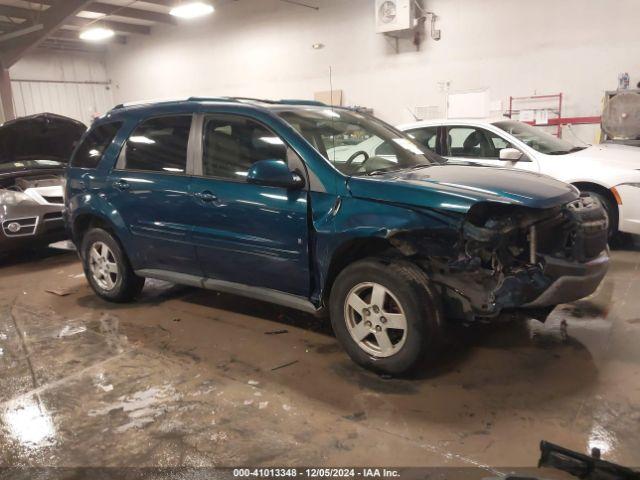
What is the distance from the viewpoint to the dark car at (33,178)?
5.91m

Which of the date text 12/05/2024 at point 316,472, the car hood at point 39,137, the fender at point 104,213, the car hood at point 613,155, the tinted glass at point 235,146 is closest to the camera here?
the date text 12/05/2024 at point 316,472

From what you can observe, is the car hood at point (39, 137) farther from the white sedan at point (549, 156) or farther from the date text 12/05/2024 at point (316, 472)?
the date text 12/05/2024 at point (316, 472)

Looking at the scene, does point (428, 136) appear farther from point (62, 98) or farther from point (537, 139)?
point (62, 98)

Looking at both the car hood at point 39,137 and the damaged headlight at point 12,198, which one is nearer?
the damaged headlight at point 12,198

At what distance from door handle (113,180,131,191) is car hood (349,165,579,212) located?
1.94 m

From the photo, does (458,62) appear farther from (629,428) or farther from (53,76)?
(53,76)

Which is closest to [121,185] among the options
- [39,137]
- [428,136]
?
[39,137]

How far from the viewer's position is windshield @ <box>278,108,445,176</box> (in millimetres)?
3221

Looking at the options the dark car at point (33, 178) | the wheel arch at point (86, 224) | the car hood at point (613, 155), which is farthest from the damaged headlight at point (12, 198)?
the car hood at point (613, 155)

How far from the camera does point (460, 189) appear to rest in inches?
107

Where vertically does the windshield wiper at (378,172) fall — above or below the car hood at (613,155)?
above

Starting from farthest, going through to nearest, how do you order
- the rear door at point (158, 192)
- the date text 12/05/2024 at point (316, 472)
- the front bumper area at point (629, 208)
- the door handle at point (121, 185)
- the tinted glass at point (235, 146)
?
the front bumper area at point (629, 208)
the door handle at point (121, 185)
the rear door at point (158, 192)
the tinted glass at point (235, 146)
the date text 12/05/2024 at point (316, 472)

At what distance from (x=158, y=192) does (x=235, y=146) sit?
717 millimetres

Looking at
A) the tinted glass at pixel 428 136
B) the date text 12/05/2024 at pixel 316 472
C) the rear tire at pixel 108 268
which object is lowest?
the date text 12/05/2024 at pixel 316 472
